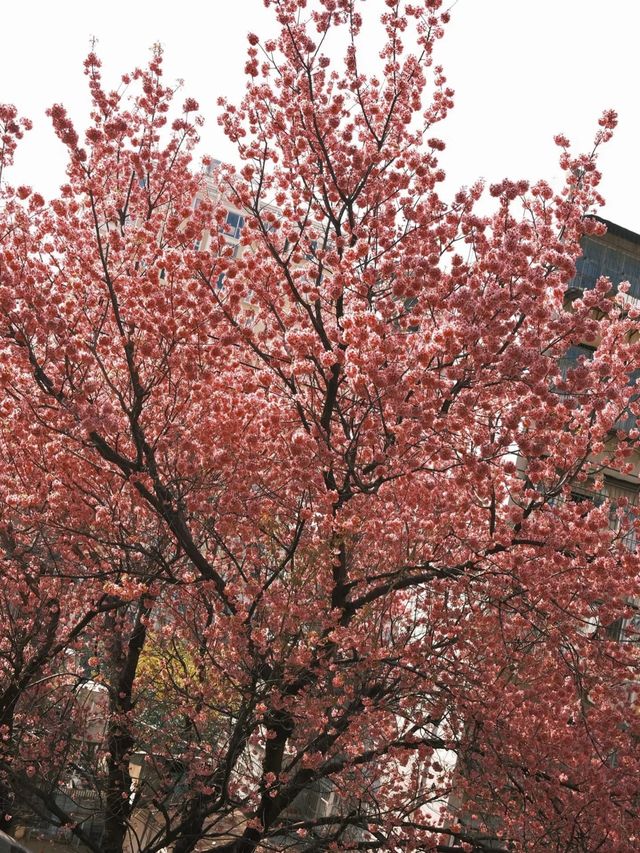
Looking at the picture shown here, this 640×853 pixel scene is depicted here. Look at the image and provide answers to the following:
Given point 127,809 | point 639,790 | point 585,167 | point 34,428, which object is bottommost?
point 127,809

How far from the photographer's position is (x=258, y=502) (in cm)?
1013

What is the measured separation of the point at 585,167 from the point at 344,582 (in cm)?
575

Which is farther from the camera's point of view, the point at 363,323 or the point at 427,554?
the point at 427,554

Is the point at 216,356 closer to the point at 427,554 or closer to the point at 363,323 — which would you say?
the point at 363,323

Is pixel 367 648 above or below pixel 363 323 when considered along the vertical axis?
below

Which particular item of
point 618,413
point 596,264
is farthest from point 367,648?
point 596,264

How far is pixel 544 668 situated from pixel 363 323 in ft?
21.6

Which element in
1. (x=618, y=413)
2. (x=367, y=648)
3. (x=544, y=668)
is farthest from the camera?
(x=544, y=668)

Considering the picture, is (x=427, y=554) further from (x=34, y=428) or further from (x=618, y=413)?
(x=34, y=428)

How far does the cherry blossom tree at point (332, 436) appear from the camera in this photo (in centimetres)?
842

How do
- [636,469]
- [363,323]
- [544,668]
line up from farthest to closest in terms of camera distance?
1. [636,469]
2. [544,668]
3. [363,323]

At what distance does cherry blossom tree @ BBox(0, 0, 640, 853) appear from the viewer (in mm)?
8422

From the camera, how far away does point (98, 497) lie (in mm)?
10812

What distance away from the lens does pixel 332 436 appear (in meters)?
9.76
